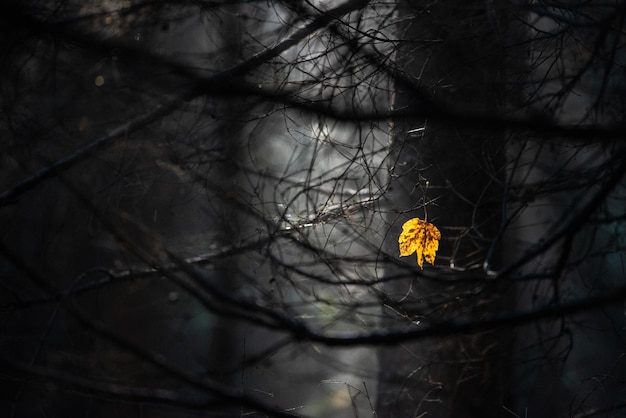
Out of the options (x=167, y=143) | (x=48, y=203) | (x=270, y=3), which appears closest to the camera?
(x=270, y=3)

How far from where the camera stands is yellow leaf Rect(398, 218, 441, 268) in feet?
9.13

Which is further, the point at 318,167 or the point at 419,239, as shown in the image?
the point at 318,167

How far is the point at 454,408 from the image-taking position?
2.97 m

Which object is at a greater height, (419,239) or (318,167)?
(318,167)

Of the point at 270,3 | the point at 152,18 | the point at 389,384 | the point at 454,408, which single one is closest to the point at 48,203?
the point at 152,18

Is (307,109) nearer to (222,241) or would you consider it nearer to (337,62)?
(337,62)

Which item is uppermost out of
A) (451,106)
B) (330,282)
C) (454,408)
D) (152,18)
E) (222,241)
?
(152,18)

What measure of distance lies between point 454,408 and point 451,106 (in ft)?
4.22

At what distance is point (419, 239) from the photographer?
2814mm

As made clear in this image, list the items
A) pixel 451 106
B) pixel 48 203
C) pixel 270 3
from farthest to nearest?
pixel 48 203, pixel 270 3, pixel 451 106

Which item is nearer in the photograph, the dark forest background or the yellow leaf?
the dark forest background

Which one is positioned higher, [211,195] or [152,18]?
[152,18]

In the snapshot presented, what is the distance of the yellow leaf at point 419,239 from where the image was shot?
2.78 meters

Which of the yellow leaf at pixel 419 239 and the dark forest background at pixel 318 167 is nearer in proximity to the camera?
the dark forest background at pixel 318 167
